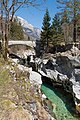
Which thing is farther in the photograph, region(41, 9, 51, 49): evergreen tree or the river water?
region(41, 9, 51, 49): evergreen tree

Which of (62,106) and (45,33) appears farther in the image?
(45,33)

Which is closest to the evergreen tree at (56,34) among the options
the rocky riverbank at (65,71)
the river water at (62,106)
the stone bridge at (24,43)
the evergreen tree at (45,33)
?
the evergreen tree at (45,33)

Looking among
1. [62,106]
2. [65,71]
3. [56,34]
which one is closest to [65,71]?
[65,71]

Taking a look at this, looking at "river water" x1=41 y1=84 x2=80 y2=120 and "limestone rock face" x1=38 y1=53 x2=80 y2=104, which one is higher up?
"limestone rock face" x1=38 y1=53 x2=80 y2=104

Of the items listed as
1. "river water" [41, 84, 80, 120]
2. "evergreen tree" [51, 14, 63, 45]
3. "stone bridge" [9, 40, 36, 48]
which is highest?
"evergreen tree" [51, 14, 63, 45]

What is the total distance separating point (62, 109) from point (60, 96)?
292cm

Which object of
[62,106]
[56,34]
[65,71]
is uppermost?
[56,34]

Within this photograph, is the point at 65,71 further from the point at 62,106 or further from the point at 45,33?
the point at 45,33

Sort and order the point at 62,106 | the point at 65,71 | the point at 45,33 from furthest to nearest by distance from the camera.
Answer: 1. the point at 45,33
2. the point at 65,71
3. the point at 62,106

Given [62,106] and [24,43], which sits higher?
[24,43]

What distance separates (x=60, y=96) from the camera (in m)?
12.6

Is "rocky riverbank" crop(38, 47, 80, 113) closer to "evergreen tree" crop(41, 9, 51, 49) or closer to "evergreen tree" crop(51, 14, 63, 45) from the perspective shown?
"evergreen tree" crop(51, 14, 63, 45)

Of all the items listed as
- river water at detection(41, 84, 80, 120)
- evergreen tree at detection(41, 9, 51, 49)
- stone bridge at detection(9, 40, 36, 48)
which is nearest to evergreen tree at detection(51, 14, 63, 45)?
evergreen tree at detection(41, 9, 51, 49)

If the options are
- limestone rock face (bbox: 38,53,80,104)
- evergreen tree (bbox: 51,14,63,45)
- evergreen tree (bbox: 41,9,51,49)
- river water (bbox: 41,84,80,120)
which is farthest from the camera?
evergreen tree (bbox: 41,9,51,49)
